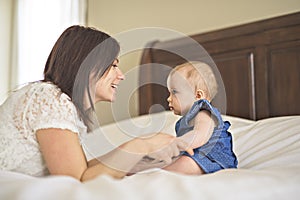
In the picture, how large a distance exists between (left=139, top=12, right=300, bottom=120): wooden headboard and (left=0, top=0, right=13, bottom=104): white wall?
4.56 ft

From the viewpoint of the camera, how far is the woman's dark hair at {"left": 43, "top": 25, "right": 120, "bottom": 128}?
1.22 metres

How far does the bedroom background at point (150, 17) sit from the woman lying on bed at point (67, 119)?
1.04 m

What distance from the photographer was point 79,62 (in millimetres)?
1219

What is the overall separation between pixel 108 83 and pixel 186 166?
340mm

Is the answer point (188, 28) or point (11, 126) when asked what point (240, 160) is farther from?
point (188, 28)

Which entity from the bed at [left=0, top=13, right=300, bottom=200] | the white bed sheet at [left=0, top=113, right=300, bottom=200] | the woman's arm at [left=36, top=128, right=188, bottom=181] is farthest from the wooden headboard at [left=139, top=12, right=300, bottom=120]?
the white bed sheet at [left=0, top=113, right=300, bottom=200]

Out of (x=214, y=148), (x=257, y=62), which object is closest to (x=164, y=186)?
(x=214, y=148)

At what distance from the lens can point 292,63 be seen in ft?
6.26

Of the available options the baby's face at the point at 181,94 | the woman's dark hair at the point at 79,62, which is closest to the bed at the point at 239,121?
the baby's face at the point at 181,94

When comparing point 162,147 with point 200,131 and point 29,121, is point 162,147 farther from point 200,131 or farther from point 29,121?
point 29,121

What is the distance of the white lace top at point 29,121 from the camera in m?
1.13

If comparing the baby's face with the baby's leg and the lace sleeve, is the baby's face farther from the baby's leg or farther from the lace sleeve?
the lace sleeve

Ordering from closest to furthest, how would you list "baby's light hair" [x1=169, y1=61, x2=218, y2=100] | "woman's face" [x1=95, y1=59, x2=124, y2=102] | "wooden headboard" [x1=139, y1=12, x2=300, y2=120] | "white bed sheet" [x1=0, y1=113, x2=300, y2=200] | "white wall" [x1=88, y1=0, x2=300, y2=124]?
"white bed sheet" [x1=0, y1=113, x2=300, y2=200]
"woman's face" [x1=95, y1=59, x2=124, y2=102]
"baby's light hair" [x1=169, y1=61, x2=218, y2=100]
"wooden headboard" [x1=139, y1=12, x2=300, y2=120]
"white wall" [x1=88, y1=0, x2=300, y2=124]

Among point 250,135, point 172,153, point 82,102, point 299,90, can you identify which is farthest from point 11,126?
point 299,90
